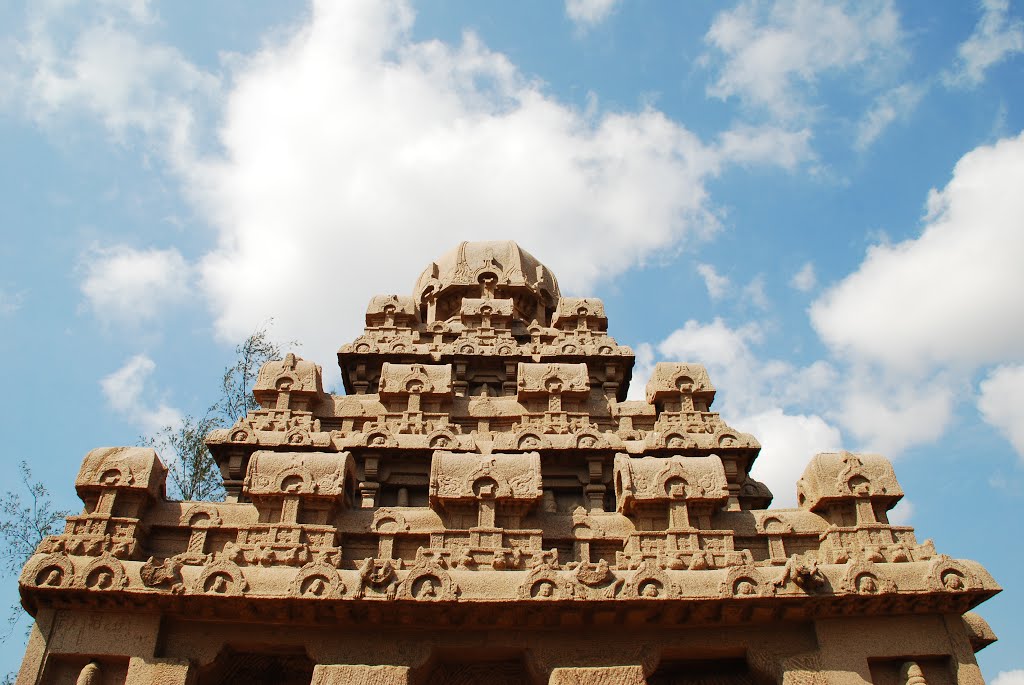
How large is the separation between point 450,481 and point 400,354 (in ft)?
24.8

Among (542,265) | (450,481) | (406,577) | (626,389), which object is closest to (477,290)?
(542,265)

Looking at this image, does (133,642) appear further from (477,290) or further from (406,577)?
(477,290)

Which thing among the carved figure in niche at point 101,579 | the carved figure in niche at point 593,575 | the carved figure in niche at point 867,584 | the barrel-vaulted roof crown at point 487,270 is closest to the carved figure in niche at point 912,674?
the carved figure in niche at point 867,584

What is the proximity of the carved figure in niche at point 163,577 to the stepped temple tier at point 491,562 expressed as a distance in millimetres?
32

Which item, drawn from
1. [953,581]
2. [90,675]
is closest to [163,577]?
[90,675]

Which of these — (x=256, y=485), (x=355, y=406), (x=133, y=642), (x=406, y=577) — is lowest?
(x=133, y=642)

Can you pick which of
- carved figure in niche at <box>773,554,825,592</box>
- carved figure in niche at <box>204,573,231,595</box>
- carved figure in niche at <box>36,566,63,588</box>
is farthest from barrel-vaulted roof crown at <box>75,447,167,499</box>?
carved figure in niche at <box>773,554,825,592</box>

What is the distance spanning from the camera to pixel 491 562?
12.9 m

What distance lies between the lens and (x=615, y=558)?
1381 centimetres

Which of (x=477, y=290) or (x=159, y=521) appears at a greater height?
(x=477, y=290)

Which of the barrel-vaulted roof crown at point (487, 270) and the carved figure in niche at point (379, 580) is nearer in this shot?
the carved figure in niche at point (379, 580)

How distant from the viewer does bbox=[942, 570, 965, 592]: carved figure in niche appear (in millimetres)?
11766

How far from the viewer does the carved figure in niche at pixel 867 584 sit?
11.7m

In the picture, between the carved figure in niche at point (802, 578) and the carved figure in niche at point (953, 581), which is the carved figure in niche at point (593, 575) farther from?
the carved figure in niche at point (953, 581)
